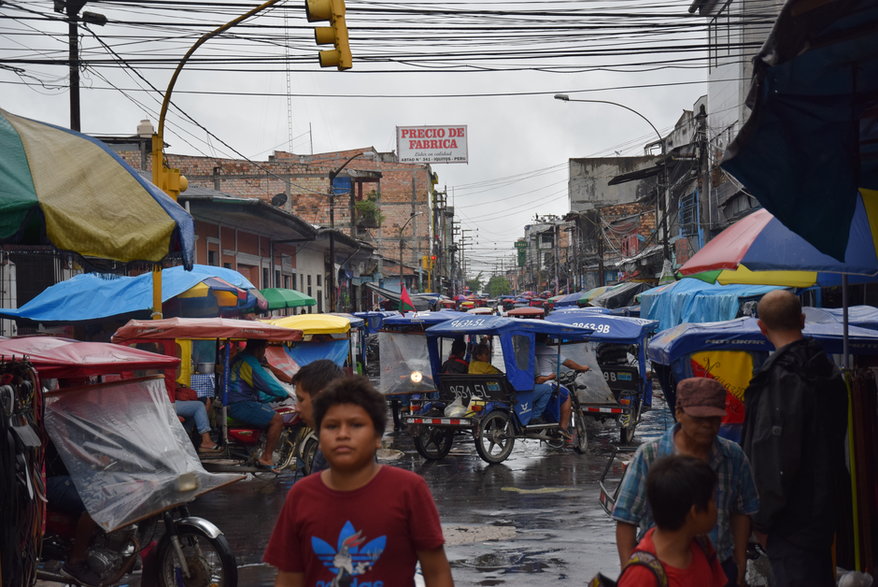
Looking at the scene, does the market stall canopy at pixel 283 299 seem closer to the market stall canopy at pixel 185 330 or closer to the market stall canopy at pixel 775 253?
the market stall canopy at pixel 185 330

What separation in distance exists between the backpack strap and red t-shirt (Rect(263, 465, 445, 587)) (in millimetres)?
701

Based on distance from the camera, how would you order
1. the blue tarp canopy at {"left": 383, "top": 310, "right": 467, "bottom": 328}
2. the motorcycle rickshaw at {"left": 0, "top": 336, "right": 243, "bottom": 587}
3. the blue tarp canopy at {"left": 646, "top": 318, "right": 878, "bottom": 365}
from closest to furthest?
the motorcycle rickshaw at {"left": 0, "top": 336, "right": 243, "bottom": 587}, the blue tarp canopy at {"left": 646, "top": 318, "right": 878, "bottom": 365}, the blue tarp canopy at {"left": 383, "top": 310, "right": 467, "bottom": 328}

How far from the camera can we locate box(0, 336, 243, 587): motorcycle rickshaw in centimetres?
612

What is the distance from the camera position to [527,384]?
13.7 metres

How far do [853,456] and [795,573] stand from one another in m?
1.16

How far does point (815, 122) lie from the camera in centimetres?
471

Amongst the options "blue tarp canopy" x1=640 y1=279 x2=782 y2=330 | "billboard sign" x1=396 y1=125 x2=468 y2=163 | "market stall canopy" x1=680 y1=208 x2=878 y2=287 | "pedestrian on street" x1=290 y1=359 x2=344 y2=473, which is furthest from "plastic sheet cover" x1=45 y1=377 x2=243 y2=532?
"billboard sign" x1=396 y1=125 x2=468 y2=163

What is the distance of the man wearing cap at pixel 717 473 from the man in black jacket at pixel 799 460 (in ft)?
1.15

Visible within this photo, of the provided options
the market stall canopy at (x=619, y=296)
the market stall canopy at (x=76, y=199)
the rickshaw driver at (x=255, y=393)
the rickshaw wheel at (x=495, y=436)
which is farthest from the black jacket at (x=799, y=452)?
the market stall canopy at (x=619, y=296)

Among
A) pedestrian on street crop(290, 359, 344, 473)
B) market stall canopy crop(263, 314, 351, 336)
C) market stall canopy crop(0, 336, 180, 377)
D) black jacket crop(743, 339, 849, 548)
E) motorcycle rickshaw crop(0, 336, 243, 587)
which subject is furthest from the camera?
market stall canopy crop(263, 314, 351, 336)

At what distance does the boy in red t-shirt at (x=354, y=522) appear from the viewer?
3180mm

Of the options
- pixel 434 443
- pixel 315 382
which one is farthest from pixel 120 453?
pixel 434 443

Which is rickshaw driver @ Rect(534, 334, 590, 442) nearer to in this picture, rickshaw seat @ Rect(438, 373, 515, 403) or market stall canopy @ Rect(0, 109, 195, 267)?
rickshaw seat @ Rect(438, 373, 515, 403)

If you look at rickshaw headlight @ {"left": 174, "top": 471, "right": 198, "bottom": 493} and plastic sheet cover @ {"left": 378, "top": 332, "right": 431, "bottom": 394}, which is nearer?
rickshaw headlight @ {"left": 174, "top": 471, "right": 198, "bottom": 493}
